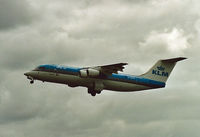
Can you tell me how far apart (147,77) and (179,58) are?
4.56m

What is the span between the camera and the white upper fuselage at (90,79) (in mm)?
43938

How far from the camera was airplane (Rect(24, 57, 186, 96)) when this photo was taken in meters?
44.1

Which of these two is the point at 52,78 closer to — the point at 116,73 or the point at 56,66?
the point at 56,66

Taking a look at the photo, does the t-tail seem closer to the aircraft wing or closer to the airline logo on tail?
the airline logo on tail

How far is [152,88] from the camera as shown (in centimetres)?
4809

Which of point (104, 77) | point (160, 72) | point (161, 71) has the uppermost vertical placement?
point (161, 71)

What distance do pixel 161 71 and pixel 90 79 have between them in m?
8.99

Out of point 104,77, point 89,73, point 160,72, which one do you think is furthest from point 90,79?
point 160,72

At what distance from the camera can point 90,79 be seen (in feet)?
150

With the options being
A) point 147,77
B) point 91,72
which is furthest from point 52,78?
point 147,77

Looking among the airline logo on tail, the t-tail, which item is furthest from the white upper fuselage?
the airline logo on tail

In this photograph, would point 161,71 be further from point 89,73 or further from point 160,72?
point 89,73

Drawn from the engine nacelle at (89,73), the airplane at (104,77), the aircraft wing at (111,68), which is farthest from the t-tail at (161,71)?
the engine nacelle at (89,73)

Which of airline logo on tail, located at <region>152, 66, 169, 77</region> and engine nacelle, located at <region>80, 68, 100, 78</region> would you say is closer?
engine nacelle, located at <region>80, 68, 100, 78</region>
